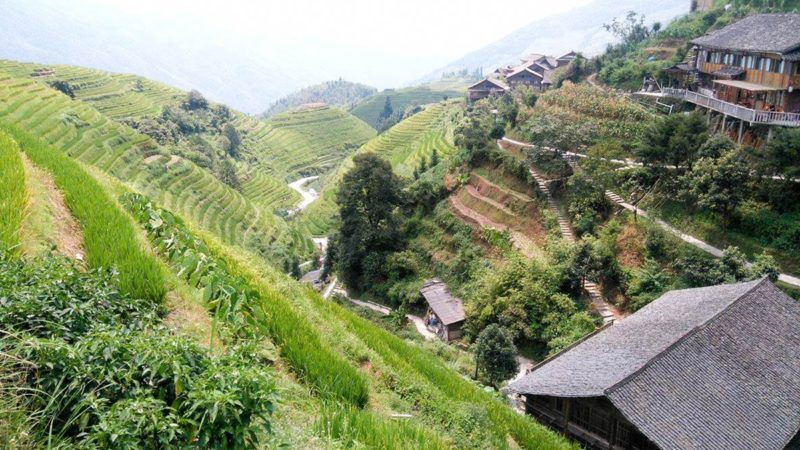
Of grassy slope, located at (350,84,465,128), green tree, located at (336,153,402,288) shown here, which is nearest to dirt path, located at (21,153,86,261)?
green tree, located at (336,153,402,288)

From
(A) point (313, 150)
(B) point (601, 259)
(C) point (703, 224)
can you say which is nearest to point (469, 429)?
(B) point (601, 259)

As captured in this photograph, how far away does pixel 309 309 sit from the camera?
715cm

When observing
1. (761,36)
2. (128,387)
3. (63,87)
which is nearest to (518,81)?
(761,36)

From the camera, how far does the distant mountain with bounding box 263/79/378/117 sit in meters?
149

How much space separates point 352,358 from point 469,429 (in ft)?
4.88

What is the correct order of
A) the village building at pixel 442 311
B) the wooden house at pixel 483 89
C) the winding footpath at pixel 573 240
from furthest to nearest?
the wooden house at pixel 483 89, the village building at pixel 442 311, the winding footpath at pixel 573 240

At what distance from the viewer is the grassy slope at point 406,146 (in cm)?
4194

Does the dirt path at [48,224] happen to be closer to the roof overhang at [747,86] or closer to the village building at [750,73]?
the village building at [750,73]

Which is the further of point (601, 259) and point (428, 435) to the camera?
point (601, 259)

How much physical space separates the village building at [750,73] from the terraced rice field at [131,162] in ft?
83.4

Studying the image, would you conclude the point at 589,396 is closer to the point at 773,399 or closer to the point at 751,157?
the point at 773,399

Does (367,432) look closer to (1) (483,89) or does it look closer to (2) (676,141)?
(2) (676,141)

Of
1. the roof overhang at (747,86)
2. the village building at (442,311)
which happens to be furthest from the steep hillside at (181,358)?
the roof overhang at (747,86)

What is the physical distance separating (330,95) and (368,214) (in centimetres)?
13361
